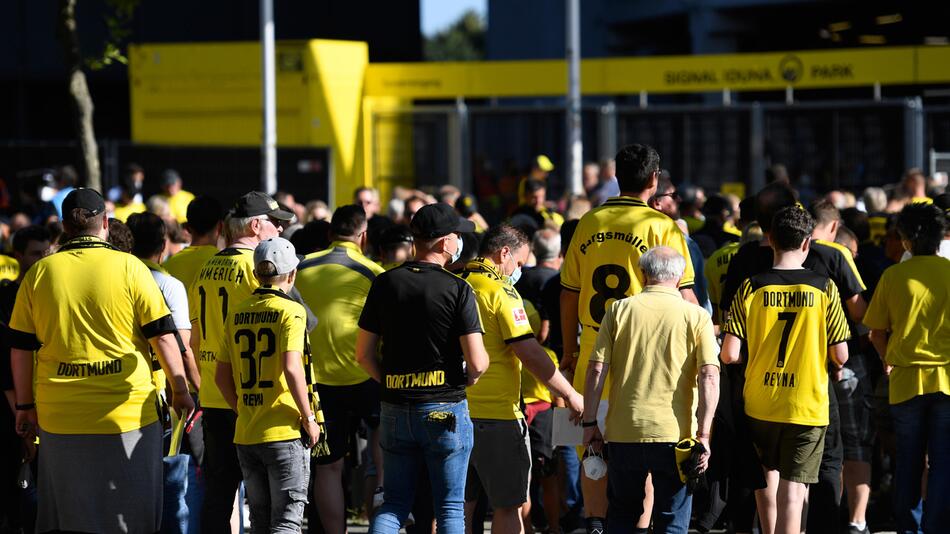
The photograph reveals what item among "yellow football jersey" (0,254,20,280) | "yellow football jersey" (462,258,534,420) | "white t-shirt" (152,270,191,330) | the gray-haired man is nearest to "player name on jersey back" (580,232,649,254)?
"yellow football jersey" (462,258,534,420)

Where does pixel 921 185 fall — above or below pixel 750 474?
above

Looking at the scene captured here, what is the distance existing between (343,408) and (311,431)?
3.77 ft

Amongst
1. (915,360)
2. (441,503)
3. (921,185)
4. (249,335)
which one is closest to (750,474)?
(915,360)

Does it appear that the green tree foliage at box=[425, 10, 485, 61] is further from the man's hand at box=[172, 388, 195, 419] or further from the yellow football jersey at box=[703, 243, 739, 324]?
the man's hand at box=[172, 388, 195, 419]

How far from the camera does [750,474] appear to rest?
23.2 feet

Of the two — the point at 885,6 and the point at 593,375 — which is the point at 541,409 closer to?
the point at 593,375

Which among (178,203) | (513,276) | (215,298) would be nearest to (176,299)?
(215,298)

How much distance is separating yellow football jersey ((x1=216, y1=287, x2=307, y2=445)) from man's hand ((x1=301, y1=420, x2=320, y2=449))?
0.05 metres

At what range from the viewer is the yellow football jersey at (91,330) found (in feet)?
21.6

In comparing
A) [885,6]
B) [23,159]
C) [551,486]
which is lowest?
[551,486]

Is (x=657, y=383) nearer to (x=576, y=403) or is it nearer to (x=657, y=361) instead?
(x=657, y=361)

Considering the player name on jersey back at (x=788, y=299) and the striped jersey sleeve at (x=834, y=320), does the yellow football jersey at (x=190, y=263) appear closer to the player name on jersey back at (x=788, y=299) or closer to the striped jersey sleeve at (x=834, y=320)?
the player name on jersey back at (x=788, y=299)

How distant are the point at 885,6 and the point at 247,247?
29.6 metres

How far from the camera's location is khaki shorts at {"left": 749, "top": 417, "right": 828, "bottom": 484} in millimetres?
7008
